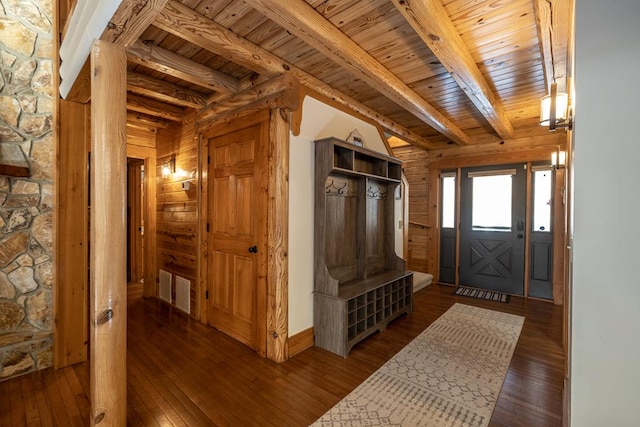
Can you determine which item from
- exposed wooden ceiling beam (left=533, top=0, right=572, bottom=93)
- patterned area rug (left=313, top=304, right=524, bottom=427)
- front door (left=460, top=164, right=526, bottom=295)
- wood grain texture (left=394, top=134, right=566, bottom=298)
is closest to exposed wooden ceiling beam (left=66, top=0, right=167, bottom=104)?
exposed wooden ceiling beam (left=533, top=0, right=572, bottom=93)

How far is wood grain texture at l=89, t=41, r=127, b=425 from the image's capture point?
1.54 metres

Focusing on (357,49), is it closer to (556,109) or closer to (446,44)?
(446,44)

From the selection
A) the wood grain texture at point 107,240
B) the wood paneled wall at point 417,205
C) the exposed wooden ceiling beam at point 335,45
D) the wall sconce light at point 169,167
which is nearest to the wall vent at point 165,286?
the wall sconce light at point 169,167

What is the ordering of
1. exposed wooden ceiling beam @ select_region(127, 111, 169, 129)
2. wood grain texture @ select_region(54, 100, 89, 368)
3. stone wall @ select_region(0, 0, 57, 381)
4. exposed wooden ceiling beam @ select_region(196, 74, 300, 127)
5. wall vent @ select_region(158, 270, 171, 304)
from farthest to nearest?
wall vent @ select_region(158, 270, 171, 304) → exposed wooden ceiling beam @ select_region(127, 111, 169, 129) → exposed wooden ceiling beam @ select_region(196, 74, 300, 127) → wood grain texture @ select_region(54, 100, 89, 368) → stone wall @ select_region(0, 0, 57, 381)

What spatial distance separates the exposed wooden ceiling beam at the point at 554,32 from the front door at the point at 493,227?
245 centimetres

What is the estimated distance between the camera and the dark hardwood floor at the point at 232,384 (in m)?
1.84

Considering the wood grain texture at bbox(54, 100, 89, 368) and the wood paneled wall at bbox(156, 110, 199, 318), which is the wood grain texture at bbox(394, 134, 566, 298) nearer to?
the wood paneled wall at bbox(156, 110, 199, 318)

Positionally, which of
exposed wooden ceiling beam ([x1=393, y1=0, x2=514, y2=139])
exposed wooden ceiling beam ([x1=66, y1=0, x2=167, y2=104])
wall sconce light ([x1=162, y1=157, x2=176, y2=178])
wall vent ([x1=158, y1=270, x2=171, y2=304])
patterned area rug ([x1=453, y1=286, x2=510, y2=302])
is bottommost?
patterned area rug ([x1=453, y1=286, x2=510, y2=302])

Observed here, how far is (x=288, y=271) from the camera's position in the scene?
262 cm

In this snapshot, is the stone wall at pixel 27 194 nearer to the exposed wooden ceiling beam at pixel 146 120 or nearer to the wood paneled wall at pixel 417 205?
the exposed wooden ceiling beam at pixel 146 120

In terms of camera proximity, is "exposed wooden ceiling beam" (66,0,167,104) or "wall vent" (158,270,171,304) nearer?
"exposed wooden ceiling beam" (66,0,167,104)

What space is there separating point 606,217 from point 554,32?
1.63m

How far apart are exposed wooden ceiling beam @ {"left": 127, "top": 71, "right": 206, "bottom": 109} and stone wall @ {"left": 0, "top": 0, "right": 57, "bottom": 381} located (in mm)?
622

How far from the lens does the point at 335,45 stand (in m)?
2.03
